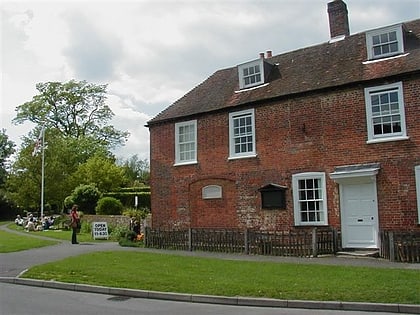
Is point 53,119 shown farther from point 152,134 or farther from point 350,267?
point 350,267

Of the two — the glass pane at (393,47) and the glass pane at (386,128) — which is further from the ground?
the glass pane at (393,47)

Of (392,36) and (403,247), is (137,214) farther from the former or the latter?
(403,247)

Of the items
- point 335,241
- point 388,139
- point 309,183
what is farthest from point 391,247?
point 309,183

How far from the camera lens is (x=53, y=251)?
19828mm

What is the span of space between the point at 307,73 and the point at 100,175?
31.1 metres

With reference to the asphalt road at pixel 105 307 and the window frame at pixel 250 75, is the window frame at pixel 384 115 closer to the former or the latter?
the window frame at pixel 250 75

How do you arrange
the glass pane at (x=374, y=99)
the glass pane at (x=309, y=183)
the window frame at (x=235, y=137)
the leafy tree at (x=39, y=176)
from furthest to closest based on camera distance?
the leafy tree at (x=39, y=176)
the window frame at (x=235, y=137)
the glass pane at (x=309, y=183)
the glass pane at (x=374, y=99)

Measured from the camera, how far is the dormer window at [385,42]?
18.3 m

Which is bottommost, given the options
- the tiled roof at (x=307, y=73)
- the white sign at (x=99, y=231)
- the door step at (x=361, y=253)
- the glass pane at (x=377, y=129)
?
the door step at (x=361, y=253)

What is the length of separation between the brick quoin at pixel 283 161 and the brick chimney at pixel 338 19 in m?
5.17

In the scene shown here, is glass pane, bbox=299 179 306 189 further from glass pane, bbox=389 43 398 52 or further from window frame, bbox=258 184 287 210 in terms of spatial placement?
glass pane, bbox=389 43 398 52

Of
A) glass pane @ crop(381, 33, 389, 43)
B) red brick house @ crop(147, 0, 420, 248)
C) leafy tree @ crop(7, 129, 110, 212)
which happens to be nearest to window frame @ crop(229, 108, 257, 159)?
red brick house @ crop(147, 0, 420, 248)

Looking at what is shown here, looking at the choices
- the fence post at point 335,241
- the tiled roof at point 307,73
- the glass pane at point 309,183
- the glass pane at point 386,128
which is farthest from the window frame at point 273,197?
the glass pane at point 386,128

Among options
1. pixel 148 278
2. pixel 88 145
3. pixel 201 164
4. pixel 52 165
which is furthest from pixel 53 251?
pixel 88 145
